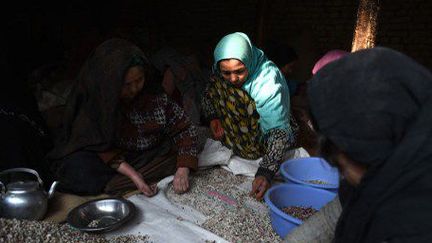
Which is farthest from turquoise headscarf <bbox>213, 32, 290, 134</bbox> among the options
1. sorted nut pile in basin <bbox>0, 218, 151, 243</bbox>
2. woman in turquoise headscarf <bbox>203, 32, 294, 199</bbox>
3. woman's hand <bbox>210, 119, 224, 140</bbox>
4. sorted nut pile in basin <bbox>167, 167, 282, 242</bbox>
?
sorted nut pile in basin <bbox>0, 218, 151, 243</bbox>

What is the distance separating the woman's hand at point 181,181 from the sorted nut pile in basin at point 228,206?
5 centimetres

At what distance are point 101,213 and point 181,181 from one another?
62 cm

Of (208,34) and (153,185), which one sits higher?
(208,34)

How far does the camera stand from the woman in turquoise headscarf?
2.87 meters

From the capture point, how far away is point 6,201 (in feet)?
7.16

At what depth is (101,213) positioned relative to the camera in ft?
7.95

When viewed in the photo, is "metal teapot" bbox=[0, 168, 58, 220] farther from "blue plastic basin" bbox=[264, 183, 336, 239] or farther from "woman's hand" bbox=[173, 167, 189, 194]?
"blue plastic basin" bbox=[264, 183, 336, 239]

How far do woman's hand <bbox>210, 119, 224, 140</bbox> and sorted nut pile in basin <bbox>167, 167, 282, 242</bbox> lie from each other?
1.00ft

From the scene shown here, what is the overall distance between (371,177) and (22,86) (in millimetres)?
3006

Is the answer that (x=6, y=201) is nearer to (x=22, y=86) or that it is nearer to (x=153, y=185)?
(x=153, y=185)

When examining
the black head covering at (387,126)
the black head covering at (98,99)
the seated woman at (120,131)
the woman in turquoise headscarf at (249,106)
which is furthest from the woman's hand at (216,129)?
the black head covering at (387,126)

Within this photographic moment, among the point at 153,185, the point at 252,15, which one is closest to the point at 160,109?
the point at 153,185

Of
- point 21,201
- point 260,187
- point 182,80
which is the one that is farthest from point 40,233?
point 182,80

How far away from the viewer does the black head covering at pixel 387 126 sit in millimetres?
897
